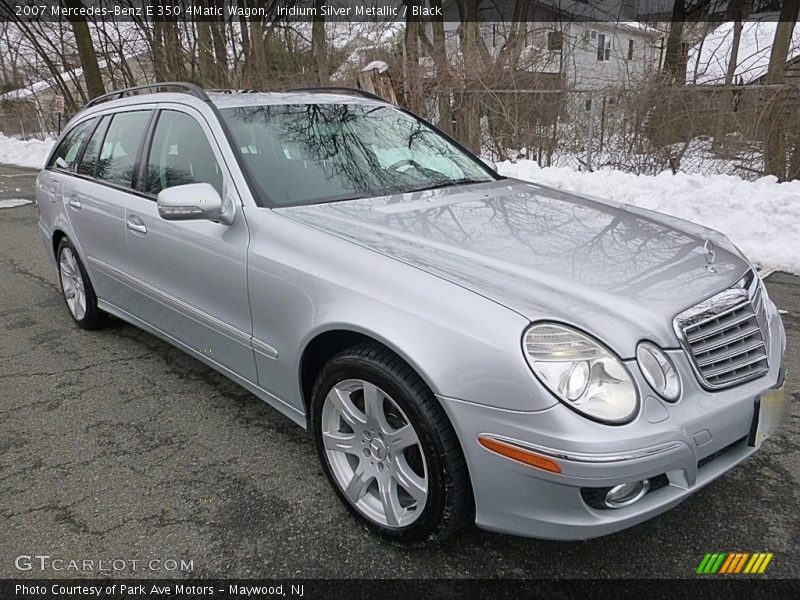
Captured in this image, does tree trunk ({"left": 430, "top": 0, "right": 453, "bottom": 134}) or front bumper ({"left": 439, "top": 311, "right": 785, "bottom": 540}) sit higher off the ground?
tree trunk ({"left": 430, "top": 0, "right": 453, "bottom": 134})

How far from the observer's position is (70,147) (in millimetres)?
4555

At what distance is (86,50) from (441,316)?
58.0ft

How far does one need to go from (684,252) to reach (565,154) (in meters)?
7.78

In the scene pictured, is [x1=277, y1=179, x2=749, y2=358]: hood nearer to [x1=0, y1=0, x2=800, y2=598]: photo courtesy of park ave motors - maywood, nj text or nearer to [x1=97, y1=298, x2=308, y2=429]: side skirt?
[x1=0, y1=0, x2=800, y2=598]: photo courtesy of park ave motors - maywood, nj text

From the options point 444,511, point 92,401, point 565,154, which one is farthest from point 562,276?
point 565,154

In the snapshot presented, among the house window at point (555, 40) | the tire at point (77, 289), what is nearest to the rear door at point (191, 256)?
the tire at point (77, 289)

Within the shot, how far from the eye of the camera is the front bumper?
170cm

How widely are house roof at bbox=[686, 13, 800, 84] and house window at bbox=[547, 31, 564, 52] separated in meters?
3.24

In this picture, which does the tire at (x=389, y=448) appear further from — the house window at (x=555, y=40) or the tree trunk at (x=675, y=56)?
the house window at (x=555, y=40)

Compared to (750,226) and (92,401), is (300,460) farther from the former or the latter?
(750,226)

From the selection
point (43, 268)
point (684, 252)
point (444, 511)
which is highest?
point (684, 252)

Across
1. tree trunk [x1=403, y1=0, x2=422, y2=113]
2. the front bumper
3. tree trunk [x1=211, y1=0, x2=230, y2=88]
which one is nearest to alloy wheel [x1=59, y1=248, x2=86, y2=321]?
the front bumper

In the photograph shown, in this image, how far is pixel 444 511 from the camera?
1994 mm

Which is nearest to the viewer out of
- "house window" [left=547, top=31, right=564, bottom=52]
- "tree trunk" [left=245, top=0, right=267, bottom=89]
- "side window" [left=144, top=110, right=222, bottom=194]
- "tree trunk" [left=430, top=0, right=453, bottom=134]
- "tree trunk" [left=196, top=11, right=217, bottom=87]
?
"side window" [left=144, top=110, right=222, bottom=194]
